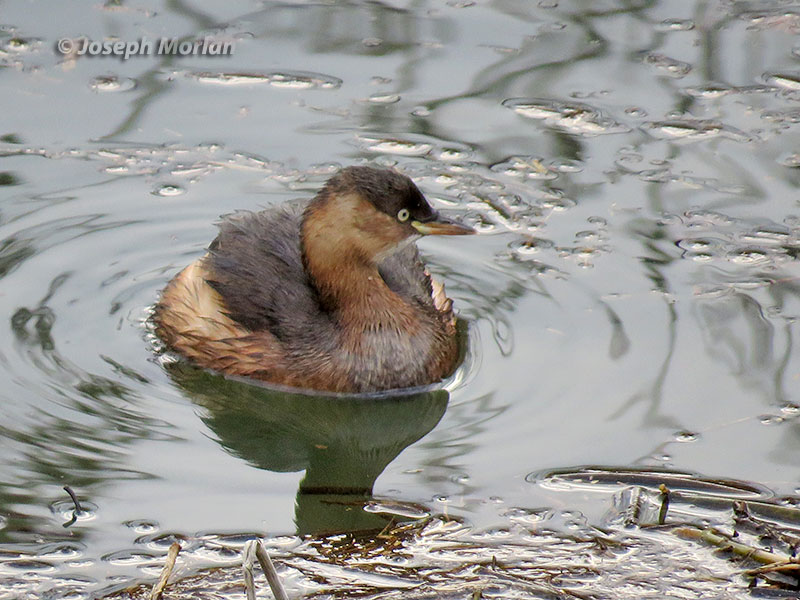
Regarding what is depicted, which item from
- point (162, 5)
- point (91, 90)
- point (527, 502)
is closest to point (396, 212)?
point (527, 502)

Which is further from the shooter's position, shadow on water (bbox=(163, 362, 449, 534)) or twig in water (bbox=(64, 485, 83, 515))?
shadow on water (bbox=(163, 362, 449, 534))

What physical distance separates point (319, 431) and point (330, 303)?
661mm

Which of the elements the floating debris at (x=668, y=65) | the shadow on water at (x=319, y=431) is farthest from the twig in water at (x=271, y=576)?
the floating debris at (x=668, y=65)

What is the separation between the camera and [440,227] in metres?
6.48

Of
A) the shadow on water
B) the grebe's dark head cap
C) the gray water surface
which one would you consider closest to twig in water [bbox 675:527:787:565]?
the gray water surface

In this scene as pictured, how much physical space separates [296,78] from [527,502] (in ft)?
14.1

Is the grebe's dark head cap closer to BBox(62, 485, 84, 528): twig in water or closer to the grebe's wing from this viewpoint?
the grebe's wing

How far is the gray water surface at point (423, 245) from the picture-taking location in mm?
5621

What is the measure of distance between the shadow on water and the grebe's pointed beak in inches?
28.8

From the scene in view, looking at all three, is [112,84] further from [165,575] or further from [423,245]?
[165,575]

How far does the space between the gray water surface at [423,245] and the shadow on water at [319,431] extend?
0.02 metres

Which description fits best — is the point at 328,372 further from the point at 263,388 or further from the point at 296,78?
the point at 296,78

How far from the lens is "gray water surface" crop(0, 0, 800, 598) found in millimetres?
5621

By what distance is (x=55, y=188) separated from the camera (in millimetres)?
7867
